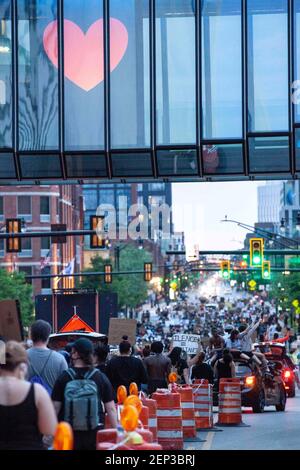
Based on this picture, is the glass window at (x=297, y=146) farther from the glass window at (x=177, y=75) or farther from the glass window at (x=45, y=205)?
the glass window at (x=45, y=205)

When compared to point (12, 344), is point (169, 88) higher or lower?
higher

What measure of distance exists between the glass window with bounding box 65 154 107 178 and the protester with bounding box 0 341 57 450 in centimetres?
1831

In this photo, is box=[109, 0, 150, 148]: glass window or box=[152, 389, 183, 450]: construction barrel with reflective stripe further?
box=[109, 0, 150, 148]: glass window

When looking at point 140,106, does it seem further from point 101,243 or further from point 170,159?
point 101,243

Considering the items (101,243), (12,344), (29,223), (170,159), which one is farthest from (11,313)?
(29,223)

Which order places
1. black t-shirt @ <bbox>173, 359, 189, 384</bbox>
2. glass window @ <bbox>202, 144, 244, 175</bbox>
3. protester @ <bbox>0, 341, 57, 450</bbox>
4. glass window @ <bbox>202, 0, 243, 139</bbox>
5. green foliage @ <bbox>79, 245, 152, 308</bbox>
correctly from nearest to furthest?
protester @ <bbox>0, 341, 57, 450</bbox>
black t-shirt @ <bbox>173, 359, 189, 384</bbox>
glass window @ <bbox>202, 0, 243, 139</bbox>
glass window @ <bbox>202, 144, 244, 175</bbox>
green foliage @ <bbox>79, 245, 152, 308</bbox>

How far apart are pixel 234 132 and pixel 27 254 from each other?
92.5m

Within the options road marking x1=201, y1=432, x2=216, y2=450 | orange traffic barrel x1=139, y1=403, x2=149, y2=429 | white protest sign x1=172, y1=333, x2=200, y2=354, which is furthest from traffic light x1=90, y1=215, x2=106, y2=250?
orange traffic barrel x1=139, y1=403, x2=149, y2=429

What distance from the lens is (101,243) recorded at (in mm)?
51906

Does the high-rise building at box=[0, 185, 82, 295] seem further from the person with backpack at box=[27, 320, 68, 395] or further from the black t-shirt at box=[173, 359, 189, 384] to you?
the person with backpack at box=[27, 320, 68, 395]

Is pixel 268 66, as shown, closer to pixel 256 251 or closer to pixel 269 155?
pixel 269 155

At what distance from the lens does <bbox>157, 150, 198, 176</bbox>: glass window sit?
28.5 m

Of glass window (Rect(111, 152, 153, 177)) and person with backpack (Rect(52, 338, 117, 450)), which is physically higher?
glass window (Rect(111, 152, 153, 177))

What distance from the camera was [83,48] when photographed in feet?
94.6
